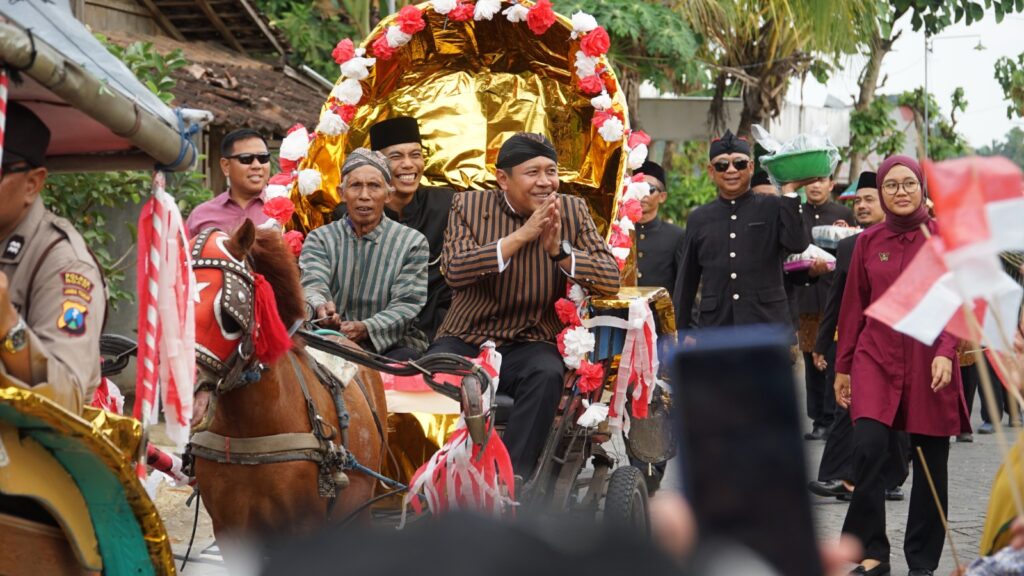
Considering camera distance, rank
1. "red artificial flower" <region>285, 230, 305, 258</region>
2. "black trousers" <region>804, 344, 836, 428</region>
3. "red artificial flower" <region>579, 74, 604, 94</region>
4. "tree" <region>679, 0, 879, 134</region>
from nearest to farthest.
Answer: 1. "red artificial flower" <region>285, 230, 305, 258</region>
2. "red artificial flower" <region>579, 74, 604, 94</region>
3. "black trousers" <region>804, 344, 836, 428</region>
4. "tree" <region>679, 0, 879, 134</region>

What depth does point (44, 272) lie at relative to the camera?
3.18 metres

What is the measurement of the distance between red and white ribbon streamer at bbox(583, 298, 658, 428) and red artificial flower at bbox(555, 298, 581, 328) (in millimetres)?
94

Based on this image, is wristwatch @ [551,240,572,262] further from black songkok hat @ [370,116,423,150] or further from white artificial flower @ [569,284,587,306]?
black songkok hat @ [370,116,423,150]

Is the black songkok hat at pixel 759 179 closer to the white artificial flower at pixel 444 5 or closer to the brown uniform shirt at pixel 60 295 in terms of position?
the white artificial flower at pixel 444 5

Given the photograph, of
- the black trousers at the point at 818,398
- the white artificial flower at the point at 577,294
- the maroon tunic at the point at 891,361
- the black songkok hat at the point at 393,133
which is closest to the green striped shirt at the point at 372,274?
the white artificial flower at the point at 577,294

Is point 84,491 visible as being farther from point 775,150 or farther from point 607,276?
point 775,150

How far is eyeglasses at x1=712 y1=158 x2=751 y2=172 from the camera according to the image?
8.94 metres

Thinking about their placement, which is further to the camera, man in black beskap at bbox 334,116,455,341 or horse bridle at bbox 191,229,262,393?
man in black beskap at bbox 334,116,455,341

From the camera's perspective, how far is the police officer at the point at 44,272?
3086mm

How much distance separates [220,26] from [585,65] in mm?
8575

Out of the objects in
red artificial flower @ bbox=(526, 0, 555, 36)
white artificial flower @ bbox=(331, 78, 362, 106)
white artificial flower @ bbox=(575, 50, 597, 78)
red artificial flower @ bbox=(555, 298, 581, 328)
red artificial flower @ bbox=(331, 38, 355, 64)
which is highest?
red artificial flower @ bbox=(526, 0, 555, 36)

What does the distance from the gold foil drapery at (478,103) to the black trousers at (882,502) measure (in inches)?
90.5

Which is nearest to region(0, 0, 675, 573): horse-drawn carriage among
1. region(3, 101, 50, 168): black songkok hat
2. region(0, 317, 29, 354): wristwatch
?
region(0, 317, 29, 354): wristwatch

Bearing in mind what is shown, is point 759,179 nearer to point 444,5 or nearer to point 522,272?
point 444,5
